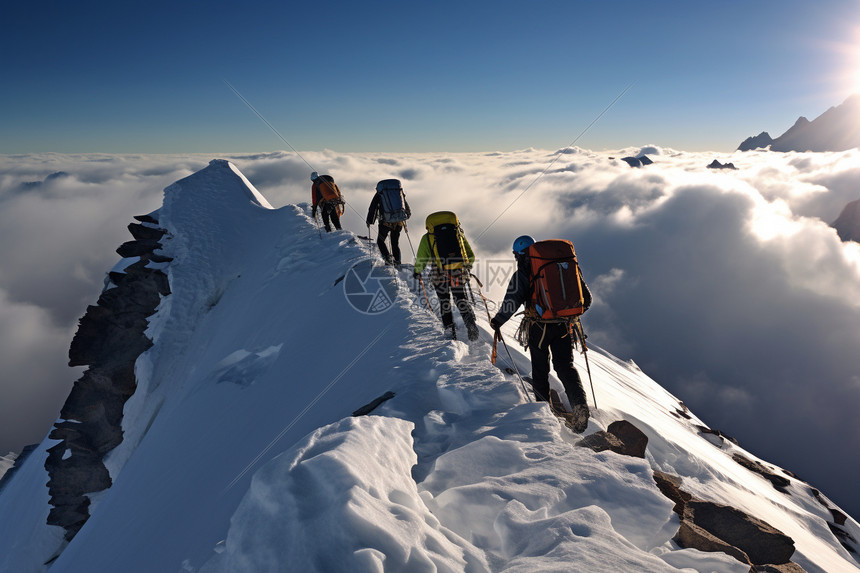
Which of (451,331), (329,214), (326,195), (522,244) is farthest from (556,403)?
(329,214)

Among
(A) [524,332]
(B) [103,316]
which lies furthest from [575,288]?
(B) [103,316]

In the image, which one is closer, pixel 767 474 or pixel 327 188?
pixel 767 474

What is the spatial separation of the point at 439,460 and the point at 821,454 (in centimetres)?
20359

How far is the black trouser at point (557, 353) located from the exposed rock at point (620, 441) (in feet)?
2.51

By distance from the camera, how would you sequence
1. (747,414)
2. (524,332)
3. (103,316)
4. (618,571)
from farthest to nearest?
(747,414), (103,316), (524,332), (618,571)

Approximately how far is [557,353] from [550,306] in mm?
876

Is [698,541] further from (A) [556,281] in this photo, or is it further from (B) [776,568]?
(A) [556,281]

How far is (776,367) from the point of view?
193750 millimetres

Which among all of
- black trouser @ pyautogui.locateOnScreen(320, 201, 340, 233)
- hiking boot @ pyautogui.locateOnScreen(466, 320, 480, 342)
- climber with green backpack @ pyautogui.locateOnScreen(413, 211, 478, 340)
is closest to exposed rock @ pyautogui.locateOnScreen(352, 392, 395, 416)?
climber with green backpack @ pyautogui.locateOnScreen(413, 211, 478, 340)

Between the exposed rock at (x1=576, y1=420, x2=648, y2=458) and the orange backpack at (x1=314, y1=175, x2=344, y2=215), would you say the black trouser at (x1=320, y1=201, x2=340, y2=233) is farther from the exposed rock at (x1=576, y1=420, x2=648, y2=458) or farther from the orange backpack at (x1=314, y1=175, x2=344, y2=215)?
the exposed rock at (x1=576, y1=420, x2=648, y2=458)

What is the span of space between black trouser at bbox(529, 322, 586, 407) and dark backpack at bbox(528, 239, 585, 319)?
0.96 feet

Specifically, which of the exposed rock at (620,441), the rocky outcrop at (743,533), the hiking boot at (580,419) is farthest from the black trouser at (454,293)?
the rocky outcrop at (743,533)

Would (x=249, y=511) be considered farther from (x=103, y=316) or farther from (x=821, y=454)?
(x=821, y=454)

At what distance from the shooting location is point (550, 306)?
6215 mm
